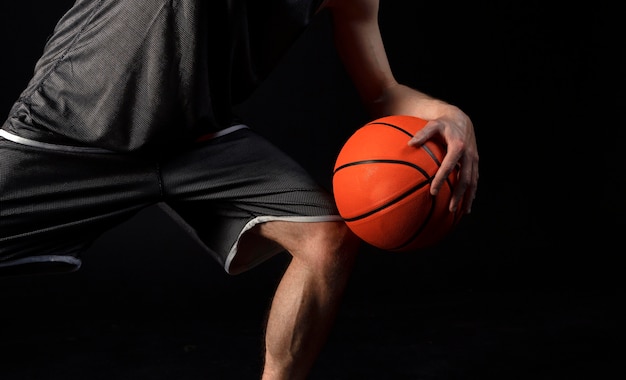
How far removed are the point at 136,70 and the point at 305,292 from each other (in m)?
0.69

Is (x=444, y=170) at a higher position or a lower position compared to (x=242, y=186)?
higher

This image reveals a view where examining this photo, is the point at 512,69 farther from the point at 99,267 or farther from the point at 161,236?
the point at 99,267

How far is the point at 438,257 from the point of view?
13.9 ft

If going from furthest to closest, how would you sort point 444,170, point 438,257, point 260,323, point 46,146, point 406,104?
1. point 438,257
2. point 260,323
3. point 406,104
4. point 46,146
5. point 444,170

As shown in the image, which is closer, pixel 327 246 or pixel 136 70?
pixel 136 70

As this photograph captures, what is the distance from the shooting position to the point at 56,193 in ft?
6.95

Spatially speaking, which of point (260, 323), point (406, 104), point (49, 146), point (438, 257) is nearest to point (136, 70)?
point (49, 146)

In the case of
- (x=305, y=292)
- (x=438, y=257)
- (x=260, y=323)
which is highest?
(x=305, y=292)

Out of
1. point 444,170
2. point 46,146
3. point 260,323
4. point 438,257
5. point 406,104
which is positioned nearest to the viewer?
point 444,170

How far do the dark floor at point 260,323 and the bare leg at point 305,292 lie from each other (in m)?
0.73

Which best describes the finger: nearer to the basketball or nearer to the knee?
the basketball

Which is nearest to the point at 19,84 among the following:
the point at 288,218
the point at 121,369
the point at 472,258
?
the point at 121,369

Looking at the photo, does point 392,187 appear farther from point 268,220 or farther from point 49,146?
point 49,146

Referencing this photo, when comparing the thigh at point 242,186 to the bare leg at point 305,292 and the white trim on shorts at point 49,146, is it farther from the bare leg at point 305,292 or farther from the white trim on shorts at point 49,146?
the white trim on shorts at point 49,146
